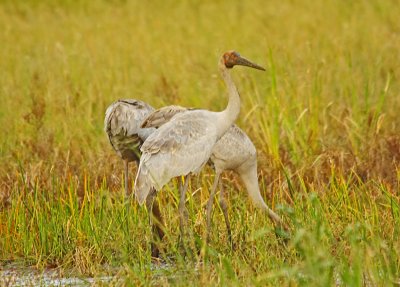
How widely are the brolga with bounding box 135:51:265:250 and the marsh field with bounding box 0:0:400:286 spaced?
0.27 metres

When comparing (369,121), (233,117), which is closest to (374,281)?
(233,117)

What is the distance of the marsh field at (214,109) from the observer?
16.8ft

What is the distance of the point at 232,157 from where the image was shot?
20.5 ft

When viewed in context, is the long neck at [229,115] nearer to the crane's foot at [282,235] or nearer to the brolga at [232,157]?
the brolga at [232,157]

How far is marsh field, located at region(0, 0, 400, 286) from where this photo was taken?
512 centimetres

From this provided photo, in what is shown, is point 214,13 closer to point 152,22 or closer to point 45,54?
point 152,22

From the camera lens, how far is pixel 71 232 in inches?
233

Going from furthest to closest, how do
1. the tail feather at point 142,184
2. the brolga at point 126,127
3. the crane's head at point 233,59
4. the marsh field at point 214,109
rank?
the brolga at point 126,127 → the crane's head at point 233,59 → the tail feather at point 142,184 → the marsh field at point 214,109

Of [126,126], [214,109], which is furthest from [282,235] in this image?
[214,109]

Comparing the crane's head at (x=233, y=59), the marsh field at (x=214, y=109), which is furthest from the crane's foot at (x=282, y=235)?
the crane's head at (x=233, y=59)

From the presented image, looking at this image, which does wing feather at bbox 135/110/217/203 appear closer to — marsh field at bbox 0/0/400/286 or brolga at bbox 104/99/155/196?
marsh field at bbox 0/0/400/286

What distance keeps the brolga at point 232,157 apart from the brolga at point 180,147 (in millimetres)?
330

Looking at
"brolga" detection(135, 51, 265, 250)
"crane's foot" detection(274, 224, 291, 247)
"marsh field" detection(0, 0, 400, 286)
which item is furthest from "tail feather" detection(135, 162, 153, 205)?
"crane's foot" detection(274, 224, 291, 247)

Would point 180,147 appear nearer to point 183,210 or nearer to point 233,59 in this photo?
point 183,210
